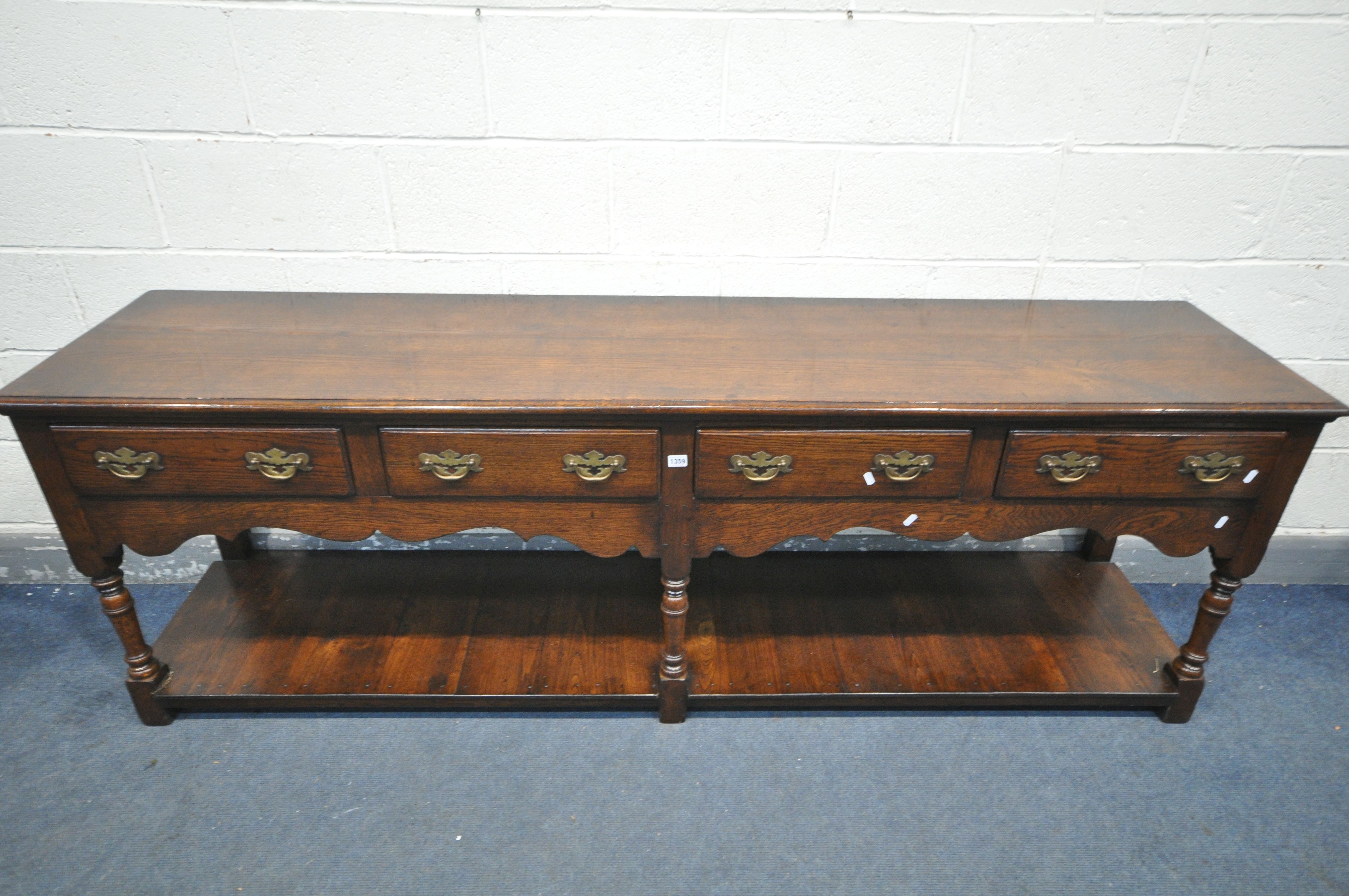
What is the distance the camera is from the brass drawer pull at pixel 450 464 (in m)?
1.43

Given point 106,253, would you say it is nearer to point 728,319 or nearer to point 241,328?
point 241,328

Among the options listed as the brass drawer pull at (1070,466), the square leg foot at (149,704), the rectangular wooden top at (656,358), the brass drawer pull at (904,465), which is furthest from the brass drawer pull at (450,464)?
the brass drawer pull at (1070,466)

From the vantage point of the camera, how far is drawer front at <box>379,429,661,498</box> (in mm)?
1412

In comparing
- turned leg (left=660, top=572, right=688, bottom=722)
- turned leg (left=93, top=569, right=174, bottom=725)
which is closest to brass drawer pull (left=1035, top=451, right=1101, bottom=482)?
turned leg (left=660, top=572, right=688, bottom=722)

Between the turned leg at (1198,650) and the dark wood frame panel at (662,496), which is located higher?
the dark wood frame panel at (662,496)

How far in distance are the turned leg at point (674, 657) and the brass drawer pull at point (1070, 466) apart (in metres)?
0.69

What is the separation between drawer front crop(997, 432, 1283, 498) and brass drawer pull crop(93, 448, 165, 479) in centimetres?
149

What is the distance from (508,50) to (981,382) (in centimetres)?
113

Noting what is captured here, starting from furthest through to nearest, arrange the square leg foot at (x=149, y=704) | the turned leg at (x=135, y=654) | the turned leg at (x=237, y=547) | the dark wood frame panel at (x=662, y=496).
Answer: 1. the turned leg at (x=237, y=547)
2. the square leg foot at (x=149, y=704)
3. the turned leg at (x=135, y=654)
4. the dark wood frame panel at (x=662, y=496)

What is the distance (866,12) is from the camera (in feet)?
5.36

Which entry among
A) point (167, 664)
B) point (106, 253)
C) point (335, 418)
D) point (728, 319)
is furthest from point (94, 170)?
point (728, 319)

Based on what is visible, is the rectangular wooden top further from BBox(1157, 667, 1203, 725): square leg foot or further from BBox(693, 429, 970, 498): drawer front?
BBox(1157, 667, 1203, 725): square leg foot

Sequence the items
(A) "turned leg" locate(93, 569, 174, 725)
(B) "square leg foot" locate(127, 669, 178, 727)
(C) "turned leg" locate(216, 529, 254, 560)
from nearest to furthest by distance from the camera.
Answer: (A) "turned leg" locate(93, 569, 174, 725)
(B) "square leg foot" locate(127, 669, 178, 727)
(C) "turned leg" locate(216, 529, 254, 560)

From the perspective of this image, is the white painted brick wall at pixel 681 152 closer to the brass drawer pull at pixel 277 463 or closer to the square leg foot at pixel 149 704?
the brass drawer pull at pixel 277 463
